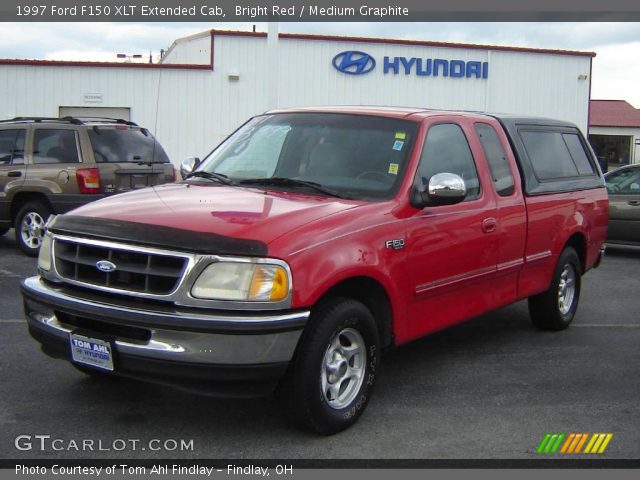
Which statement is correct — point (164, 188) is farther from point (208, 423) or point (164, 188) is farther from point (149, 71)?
point (149, 71)

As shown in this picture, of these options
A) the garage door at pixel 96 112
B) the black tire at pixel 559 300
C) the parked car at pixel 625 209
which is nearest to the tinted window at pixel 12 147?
the black tire at pixel 559 300

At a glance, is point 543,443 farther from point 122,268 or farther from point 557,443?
point 122,268

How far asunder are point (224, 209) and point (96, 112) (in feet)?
65.9

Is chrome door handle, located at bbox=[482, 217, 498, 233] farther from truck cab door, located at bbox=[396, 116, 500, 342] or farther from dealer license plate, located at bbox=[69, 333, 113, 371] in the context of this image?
dealer license plate, located at bbox=[69, 333, 113, 371]

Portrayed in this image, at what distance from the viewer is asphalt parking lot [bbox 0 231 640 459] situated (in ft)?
14.0

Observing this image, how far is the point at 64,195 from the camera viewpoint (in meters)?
10.6

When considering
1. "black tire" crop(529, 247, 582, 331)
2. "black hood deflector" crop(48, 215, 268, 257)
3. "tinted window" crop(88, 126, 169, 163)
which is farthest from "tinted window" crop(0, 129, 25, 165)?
"black tire" crop(529, 247, 582, 331)

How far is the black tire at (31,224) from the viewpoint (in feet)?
35.4

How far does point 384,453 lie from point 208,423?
1.04 m

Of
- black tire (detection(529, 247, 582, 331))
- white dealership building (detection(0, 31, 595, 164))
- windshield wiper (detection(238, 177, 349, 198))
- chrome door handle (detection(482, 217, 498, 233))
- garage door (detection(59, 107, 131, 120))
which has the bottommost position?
black tire (detection(529, 247, 582, 331))

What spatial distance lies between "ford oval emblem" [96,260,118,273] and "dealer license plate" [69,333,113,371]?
36 cm

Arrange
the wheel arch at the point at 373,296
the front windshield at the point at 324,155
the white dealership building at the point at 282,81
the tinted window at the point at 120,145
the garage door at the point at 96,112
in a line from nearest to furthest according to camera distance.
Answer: the wheel arch at the point at 373,296 < the front windshield at the point at 324,155 < the tinted window at the point at 120,145 < the white dealership building at the point at 282,81 < the garage door at the point at 96,112

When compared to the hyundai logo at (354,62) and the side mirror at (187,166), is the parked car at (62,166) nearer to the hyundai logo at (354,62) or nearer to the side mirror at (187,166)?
the side mirror at (187,166)

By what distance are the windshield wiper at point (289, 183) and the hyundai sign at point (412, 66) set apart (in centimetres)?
2080
